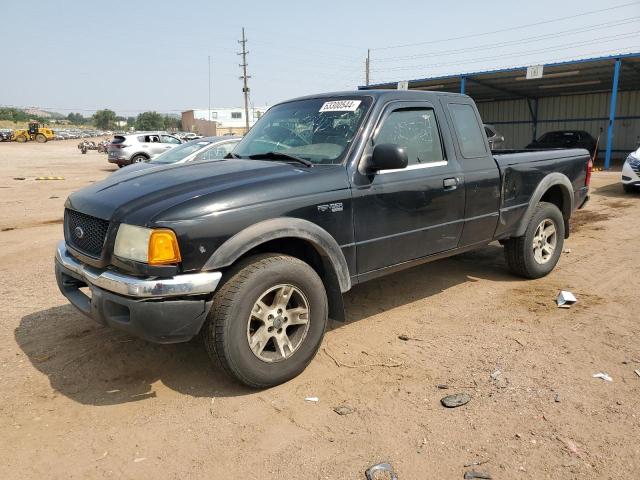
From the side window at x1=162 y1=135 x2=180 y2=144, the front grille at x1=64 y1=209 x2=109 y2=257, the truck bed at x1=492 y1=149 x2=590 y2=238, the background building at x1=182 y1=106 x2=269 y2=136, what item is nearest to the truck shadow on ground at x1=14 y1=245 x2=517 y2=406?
the front grille at x1=64 y1=209 x2=109 y2=257

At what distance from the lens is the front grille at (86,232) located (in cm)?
318

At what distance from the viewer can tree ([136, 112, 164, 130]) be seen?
111 meters

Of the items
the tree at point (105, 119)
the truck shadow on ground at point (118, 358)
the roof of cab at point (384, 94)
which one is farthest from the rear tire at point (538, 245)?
the tree at point (105, 119)

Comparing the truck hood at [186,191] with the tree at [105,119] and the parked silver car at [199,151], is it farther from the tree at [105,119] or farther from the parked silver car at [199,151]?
the tree at [105,119]

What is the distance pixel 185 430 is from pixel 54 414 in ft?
2.79

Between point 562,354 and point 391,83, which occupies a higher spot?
point 391,83

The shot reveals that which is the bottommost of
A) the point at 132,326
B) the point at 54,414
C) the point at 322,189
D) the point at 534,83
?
the point at 54,414

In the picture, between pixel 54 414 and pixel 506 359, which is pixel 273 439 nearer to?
pixel 54 414

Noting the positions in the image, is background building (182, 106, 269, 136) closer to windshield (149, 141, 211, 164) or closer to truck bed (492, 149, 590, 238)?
windshield (149, 141, 211, 164)

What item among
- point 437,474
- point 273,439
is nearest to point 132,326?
point 273,439

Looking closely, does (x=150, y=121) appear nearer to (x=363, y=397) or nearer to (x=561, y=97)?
(x=561, y=97)

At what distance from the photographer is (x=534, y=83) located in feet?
74.9

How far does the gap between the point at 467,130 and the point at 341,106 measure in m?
1.34

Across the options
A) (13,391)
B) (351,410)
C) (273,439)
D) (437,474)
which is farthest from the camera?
(13,391)
